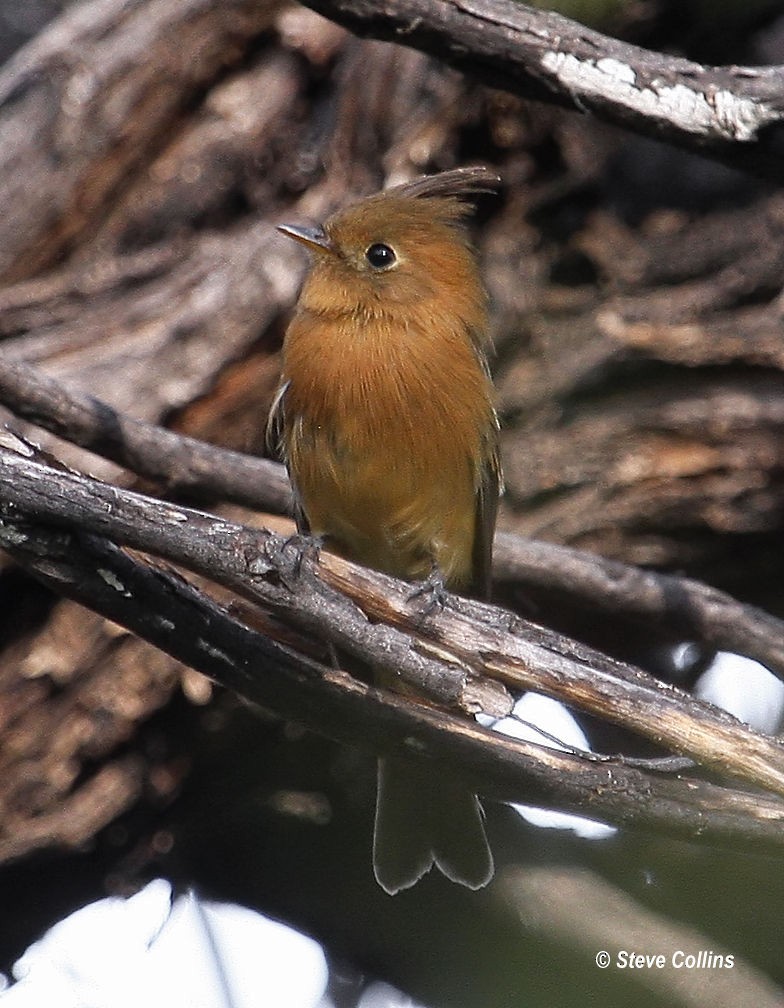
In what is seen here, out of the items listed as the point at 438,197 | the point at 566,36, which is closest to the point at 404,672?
the point at 566,36

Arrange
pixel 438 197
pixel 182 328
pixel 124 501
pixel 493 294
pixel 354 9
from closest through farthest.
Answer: pixel 124 501, pixel 354 9, pixel 438 197, pixel 182 328, pixel 493 294

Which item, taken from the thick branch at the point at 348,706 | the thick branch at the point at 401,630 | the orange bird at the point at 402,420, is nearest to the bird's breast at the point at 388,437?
the orange bird at the point at 402,420

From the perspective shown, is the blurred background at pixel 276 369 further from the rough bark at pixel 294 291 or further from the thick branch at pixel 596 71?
the thick branch at pixel 596 71

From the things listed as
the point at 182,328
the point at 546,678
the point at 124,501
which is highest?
the point at 124,501

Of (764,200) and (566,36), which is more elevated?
(566,36)

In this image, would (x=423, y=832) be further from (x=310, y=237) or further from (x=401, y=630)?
(x=310, y=237)

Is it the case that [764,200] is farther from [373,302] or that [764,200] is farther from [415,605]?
[415,605]
